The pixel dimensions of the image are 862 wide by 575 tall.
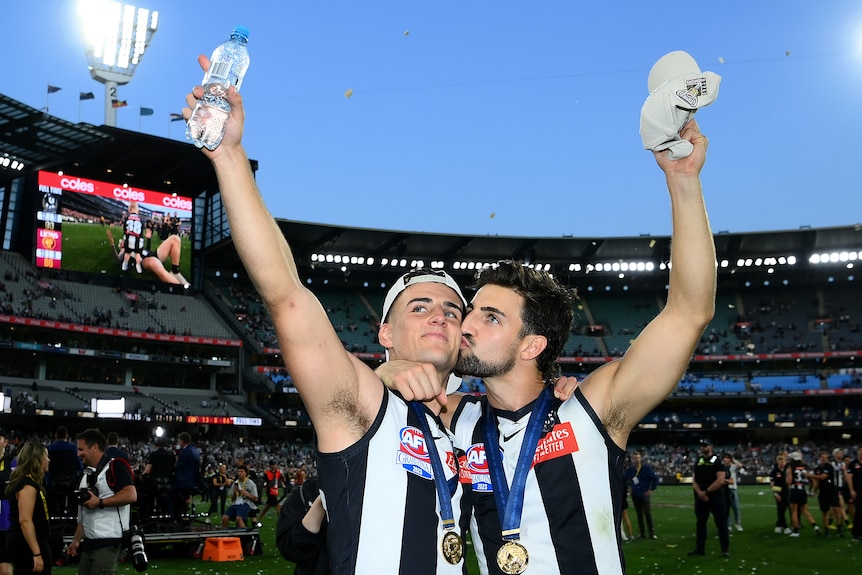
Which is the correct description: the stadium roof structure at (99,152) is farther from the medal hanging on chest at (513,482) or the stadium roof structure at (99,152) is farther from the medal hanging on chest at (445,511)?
the medal hanging on chest at (445,511)

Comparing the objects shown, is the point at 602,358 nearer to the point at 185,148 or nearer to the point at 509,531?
the point at 185,148

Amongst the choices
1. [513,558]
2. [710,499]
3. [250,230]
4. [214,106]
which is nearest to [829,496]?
[710,499]

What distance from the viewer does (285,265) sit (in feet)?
9.45

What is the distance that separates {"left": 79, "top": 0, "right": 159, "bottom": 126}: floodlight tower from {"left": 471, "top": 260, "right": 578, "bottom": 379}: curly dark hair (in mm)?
51522

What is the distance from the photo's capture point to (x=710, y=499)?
14289 millimetres

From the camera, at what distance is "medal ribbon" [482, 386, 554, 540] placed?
3.32m

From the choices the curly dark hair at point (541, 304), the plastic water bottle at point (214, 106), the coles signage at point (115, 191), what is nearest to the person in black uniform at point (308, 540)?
the curly dark hair at point (541, 304)

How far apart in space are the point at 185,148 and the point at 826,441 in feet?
150

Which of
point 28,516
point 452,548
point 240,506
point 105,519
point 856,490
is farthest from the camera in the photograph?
point 240,506

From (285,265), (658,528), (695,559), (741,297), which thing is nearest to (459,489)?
(285,265)

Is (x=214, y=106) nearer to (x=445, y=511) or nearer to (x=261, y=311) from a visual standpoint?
(x=445, y=511)

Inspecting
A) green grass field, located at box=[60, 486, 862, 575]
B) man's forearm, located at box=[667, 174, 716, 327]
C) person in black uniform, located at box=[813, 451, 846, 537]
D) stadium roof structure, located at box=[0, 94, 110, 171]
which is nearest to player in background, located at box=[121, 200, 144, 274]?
stadium roof structure, located at box=[0, 94, 110, 171]

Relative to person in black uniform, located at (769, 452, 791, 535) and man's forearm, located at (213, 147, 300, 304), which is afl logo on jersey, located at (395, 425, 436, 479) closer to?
man's forearm, located at (213, 147, 300, 304)

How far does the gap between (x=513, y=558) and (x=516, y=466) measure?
1.29 feet
